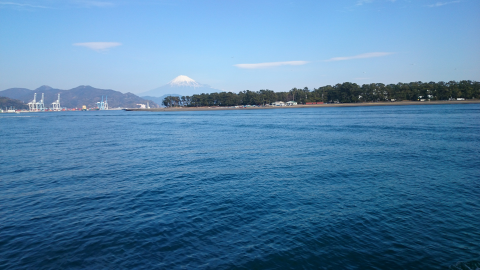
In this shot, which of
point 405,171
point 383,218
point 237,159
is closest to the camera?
point 383,218

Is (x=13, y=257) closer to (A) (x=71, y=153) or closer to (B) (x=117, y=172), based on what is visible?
(B) (x=117, y=172)

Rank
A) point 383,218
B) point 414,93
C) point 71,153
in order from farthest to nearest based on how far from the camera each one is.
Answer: point 414,93 → point 71,153 → point 383,218

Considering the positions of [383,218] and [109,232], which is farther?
[383,218]

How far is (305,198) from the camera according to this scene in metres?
12.9

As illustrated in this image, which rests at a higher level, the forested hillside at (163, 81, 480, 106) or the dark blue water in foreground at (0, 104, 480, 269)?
the forested hillside at (163, 81, 480, 106)

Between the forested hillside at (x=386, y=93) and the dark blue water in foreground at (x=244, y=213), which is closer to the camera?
the dark blue water in foreground at (x=244, y=213)

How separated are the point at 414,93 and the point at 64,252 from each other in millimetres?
167779

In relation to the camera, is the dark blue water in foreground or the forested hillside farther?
the forested hillside

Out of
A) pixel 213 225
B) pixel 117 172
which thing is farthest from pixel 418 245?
pixel 117 172

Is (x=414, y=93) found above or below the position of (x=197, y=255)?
above

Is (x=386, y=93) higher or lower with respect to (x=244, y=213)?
higher

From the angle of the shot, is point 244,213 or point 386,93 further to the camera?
point 386,93

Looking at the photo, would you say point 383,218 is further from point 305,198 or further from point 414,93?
point 414,93

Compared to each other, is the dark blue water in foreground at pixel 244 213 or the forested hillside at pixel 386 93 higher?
the forested hillside at pixel 386 93
